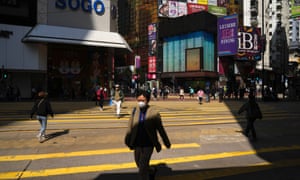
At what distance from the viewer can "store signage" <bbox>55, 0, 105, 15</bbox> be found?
104 feet

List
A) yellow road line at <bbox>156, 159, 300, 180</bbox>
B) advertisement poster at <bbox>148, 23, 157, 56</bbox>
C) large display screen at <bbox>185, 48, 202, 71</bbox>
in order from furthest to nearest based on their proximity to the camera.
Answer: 1. advertisement poster at <bbox>148, 23, 157, 56</bbox>
2. large display screen at <bbox>185, 48, 202, 71</bbox>
3. yellow road line at <bbox>156, 159, 300, 180</bbox>

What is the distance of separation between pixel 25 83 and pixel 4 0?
8518mm

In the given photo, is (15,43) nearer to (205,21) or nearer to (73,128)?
(73,128)

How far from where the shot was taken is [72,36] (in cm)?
3103

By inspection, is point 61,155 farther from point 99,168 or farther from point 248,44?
point 248,44

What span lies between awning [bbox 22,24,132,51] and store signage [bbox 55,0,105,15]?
2.41 m

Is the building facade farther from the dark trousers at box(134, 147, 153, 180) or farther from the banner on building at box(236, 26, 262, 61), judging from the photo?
the banner on building at box(236, 26, 262, 61)

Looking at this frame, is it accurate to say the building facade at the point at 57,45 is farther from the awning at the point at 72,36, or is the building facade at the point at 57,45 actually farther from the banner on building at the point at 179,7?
the banner on building at the point at 179,7

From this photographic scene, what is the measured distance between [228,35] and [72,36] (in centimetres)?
3718

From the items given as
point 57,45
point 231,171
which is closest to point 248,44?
point 57,45

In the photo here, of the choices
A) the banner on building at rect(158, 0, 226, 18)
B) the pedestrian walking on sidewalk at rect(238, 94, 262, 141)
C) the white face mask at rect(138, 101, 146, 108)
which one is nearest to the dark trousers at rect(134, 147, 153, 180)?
the white face mask at rect(138, 101, 146, 108)

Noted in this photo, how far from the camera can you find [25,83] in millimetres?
31406

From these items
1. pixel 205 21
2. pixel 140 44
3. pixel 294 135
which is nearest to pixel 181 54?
pixel 205 21

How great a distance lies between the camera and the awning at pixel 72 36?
95.7ft
